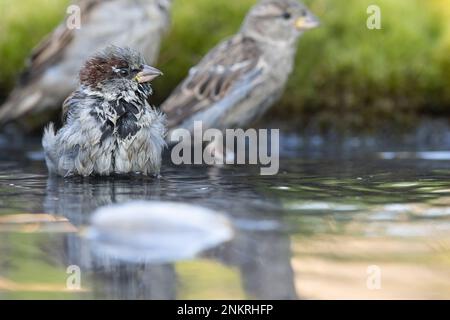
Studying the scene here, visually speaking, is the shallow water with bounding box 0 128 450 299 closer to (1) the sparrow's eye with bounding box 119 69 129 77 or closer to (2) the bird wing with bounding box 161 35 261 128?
(1) the sparrow's eye with bounding box 119 69 129 77

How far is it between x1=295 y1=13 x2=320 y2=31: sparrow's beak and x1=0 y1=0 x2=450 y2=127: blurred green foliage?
67cm

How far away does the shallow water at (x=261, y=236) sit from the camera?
10.6 feet

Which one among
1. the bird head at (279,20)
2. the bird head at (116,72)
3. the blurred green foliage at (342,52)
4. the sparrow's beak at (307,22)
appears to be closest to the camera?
the bird head at (116,72)

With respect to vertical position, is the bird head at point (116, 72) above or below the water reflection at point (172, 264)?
above

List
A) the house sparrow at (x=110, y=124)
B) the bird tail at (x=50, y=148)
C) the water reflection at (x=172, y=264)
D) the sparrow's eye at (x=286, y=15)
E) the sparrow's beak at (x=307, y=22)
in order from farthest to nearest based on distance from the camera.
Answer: the sparrow's eye at (x=286, y=15)
the sparrow's beak at (x=307, y=22)
the bird tail at (x=50, y=148)
the house sparrow at (x=110, y=124)
the water reflection at (x=172, y=264)

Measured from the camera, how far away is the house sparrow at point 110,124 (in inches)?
227

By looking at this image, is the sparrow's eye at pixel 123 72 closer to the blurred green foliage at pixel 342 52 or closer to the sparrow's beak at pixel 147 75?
the sparrow's beak at pixel 147 75

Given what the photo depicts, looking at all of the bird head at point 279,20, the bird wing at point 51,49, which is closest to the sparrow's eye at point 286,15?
the bird head at point 279,20

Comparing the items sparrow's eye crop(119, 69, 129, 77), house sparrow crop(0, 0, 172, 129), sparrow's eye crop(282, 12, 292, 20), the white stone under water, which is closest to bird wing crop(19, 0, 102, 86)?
house sparrow crop(0, 0, 172, 129)

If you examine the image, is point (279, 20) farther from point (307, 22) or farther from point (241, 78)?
point (241, 78)

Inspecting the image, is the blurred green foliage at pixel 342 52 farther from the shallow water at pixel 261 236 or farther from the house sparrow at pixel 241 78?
the shallow water at pixel 261 236

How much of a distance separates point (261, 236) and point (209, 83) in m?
4.18

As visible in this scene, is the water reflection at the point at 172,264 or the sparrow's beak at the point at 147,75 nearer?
the water reflection at the point at 172,264

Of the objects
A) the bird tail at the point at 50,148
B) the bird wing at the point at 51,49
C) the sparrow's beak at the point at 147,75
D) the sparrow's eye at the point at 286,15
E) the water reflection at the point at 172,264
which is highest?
the sparrow's eye at the point at 286,15
